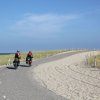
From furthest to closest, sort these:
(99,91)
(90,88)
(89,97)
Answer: (90,88) → (99,91) → (89,97)

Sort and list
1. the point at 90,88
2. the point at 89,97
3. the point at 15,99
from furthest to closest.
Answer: the point at 90,88 < the point at 89,97 < the point at 15,99

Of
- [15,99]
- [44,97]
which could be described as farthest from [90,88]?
[15,99]

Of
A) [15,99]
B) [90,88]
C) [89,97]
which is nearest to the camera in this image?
[15,99]

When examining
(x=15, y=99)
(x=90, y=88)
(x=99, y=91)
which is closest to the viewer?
(x=15, y=99)

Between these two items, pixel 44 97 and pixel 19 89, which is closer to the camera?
pixel 44 97

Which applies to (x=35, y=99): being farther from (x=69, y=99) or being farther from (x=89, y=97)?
(x=89, y=97)

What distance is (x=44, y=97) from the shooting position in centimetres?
1662

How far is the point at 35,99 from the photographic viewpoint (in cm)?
1594

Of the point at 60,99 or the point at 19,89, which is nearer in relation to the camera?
the point at 60,99

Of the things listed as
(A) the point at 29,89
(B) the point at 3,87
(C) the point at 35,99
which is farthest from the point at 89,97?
(B) the point at 3,87

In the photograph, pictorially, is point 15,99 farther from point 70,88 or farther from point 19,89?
point 70,88

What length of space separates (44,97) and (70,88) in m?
4.25

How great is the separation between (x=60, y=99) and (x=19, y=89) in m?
3.89

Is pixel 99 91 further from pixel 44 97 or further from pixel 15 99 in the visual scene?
pixel 15 99
